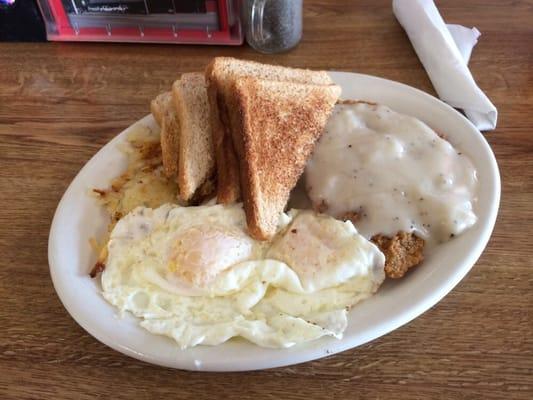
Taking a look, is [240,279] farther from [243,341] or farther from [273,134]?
[273,134]

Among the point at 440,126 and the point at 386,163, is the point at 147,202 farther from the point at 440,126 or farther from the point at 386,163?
the point at 440,126

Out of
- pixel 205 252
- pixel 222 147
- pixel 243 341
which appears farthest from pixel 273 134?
pixel 243 341

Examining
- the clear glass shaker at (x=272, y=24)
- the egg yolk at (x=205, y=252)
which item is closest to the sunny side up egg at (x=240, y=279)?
the egg yolk at (x=205, y=252)

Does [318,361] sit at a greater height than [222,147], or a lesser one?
lesser

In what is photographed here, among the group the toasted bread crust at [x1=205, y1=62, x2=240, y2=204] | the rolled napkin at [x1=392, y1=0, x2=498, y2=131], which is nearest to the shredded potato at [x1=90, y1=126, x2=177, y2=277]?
the toasted bread crust at [x1=205, y1=62, x2=240, y2=204]

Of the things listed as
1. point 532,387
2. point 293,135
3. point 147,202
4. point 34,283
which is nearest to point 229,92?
point 293,135

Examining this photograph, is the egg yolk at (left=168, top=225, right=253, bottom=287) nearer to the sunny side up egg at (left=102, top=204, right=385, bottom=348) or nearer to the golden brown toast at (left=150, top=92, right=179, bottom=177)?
the sunny side up egg at (left=102, top=204, right=385, bottom=348)
